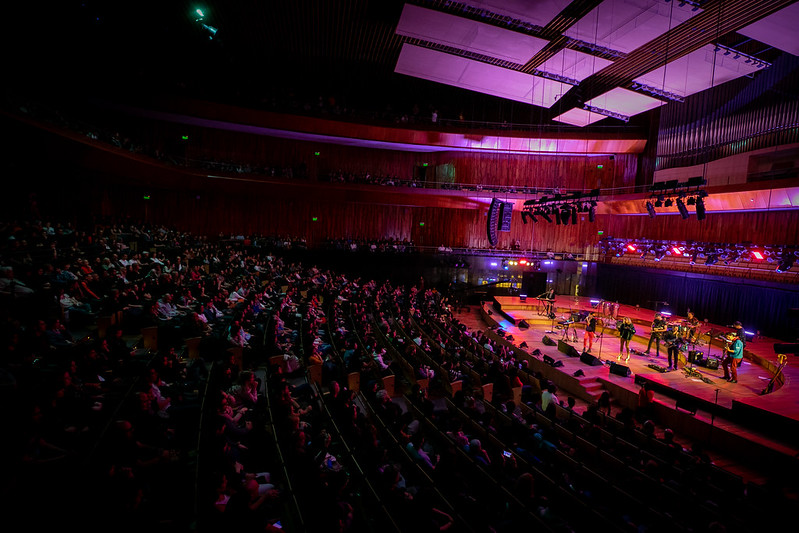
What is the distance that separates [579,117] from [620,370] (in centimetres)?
1224

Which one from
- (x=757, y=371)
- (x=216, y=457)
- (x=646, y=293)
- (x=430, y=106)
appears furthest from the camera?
(x=430, y=106)

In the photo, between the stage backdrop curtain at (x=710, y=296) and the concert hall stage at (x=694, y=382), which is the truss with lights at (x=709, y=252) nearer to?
the stage backdrop curtain at (x=710, y=296)

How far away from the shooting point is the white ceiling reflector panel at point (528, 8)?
9016 mm

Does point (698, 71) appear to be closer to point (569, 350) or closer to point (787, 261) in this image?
point (787, 261)

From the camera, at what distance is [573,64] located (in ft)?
39.4

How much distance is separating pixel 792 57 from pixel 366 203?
661 inches

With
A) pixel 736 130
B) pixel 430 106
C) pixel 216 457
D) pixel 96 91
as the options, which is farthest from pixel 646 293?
pixel 96 91

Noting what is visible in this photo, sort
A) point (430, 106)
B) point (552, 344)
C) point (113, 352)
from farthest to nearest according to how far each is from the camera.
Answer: point (430, 106) < point (552, 344) < point (113, 352)

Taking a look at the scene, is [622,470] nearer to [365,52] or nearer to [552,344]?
[552,344]

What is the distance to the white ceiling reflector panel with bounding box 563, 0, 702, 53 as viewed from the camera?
861cm

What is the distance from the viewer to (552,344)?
12.2 meters

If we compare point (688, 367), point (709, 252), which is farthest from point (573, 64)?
point (688, 367)

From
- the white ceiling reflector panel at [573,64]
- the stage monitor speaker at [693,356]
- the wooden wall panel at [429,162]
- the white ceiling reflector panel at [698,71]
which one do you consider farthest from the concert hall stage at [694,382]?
the wooden wall panel at [429,162]

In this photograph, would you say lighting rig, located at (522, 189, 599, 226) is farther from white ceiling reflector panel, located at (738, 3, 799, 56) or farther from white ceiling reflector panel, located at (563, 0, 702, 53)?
white ceiling reflector panel, located at (738, 3, 799, 56)
